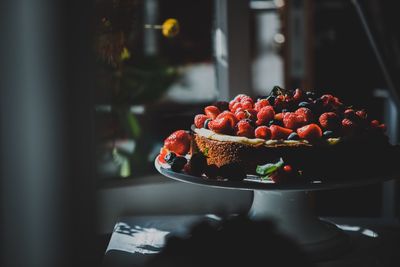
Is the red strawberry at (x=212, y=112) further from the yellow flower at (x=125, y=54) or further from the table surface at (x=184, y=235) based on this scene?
the yellow flower at (x=125, y=54)

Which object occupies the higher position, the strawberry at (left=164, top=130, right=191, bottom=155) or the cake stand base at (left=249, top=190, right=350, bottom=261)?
the strawberry at (left=164, top=130, right=191, bottom=155)

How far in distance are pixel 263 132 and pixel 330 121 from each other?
160mm

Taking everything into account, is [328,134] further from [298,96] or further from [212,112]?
[212,112]

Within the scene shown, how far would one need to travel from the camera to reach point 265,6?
133 inches

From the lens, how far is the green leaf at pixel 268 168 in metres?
1.42

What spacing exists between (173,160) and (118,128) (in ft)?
2.50

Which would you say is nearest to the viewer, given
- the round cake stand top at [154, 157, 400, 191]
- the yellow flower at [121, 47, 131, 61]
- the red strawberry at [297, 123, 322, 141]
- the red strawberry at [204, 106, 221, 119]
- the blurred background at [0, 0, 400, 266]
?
the round cake stand top at [154, 157, 400, 191]

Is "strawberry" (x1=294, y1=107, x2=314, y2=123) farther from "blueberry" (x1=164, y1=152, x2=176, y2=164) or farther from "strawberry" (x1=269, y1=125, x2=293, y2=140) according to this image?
"blueberry" (x1=164, y1=152, x2=176, y2=164)

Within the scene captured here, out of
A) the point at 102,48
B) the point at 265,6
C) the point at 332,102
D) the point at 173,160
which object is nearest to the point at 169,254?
the point at 173,160

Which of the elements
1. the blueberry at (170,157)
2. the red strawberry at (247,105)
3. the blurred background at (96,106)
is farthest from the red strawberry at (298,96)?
the blurred background at (96,106)

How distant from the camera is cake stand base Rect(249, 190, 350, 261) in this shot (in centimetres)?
154

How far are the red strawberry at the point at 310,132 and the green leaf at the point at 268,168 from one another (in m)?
0.09

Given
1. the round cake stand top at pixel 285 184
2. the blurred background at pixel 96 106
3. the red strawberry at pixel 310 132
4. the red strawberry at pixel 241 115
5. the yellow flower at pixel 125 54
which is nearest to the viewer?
the round cake stand top at pixel 285 184

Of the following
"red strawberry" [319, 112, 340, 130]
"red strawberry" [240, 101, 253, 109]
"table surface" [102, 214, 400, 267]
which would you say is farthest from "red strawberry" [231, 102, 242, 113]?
"table surface" [102, 214, 400, 267]
